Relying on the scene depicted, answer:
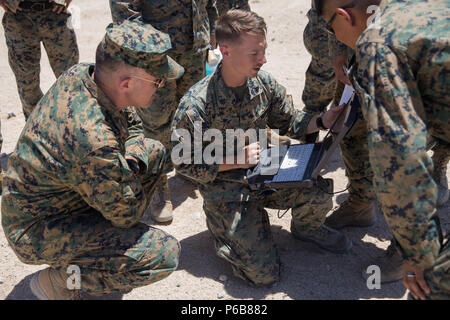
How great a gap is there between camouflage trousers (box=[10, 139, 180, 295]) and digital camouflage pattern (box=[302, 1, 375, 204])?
151 cm

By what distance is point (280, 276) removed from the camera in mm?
3270

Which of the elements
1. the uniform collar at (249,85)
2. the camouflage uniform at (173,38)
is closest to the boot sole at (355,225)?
the uniform collar at (249,85)

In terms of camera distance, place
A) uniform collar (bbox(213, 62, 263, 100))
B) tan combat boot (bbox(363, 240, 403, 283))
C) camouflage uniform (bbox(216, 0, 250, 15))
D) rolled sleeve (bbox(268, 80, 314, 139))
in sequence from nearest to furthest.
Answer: tan combat boot (bbox(363, 240, 403, 283)) < uniform collar (bbox(213, 62, 263, 100)) < rolled sleeve (bbox(268, 80, 314, 139)) < camouflage uniform (bbox(216, 0, 250, 15))

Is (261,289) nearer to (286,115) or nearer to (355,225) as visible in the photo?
(355,225)

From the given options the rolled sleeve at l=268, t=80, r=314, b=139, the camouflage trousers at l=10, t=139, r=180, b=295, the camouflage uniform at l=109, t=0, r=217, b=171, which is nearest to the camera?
the camouflage trousers at l=10, t=139, r=180, b=295

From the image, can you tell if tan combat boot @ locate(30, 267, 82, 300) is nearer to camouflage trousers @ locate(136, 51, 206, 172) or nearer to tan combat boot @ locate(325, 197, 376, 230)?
camouflage trousers @ locate(136, 51, 206, 172)

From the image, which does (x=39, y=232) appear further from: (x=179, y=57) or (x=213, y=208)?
(x=179, y=57)

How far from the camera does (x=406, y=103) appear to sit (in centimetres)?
204

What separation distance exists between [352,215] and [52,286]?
2.21m

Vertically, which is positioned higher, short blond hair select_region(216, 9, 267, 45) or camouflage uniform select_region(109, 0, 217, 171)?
short blond hair select_region(216, 9, 267, 45)

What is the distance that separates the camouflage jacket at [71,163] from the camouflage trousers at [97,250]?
9 cm

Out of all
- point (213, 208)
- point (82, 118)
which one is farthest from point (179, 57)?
point (82, 118)

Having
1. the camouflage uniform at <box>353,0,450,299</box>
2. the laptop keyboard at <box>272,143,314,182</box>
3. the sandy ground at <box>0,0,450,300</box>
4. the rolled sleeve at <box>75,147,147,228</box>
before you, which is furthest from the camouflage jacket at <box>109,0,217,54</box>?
the camouflage uniform at <box>353,0,450,299</box>

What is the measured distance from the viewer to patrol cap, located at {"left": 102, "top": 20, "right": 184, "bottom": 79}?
2.56 metres
